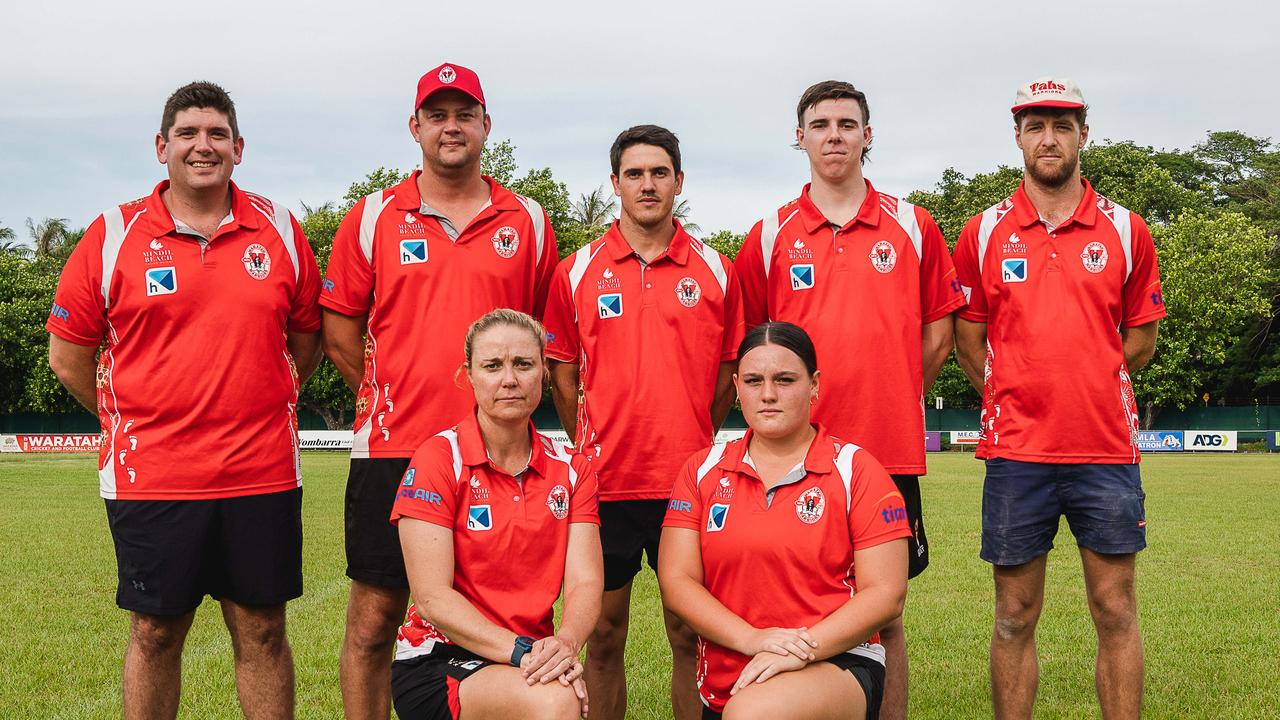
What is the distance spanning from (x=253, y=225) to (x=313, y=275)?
1.33 ft

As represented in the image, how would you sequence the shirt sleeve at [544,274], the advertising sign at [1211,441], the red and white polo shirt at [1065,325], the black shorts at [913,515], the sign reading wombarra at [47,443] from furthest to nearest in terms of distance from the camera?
the sign reading wombarra at [47,443] < the advertising sign at [1211,441] < the shirt sleeve at [544,274] < the red and white polo shirt at [1065,325] < the black shorts at [913,515]

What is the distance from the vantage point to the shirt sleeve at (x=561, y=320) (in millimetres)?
4855

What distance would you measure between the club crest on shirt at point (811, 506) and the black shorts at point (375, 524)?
71.7 inches

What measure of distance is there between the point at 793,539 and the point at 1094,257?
219 centimetres

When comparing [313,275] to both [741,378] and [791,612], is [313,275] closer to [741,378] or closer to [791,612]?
[741,378]

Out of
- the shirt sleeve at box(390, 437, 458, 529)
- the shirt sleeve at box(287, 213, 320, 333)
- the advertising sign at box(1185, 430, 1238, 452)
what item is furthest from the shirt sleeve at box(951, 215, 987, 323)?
the advertising sign at box(1185, 430, 1238, 452)

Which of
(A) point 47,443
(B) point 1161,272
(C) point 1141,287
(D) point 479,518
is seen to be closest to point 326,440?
(A) point 47,443

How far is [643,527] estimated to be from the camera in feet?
15.5

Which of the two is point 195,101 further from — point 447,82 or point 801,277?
point 801,277

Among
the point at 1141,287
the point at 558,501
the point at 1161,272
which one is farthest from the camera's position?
the point at 1161,272

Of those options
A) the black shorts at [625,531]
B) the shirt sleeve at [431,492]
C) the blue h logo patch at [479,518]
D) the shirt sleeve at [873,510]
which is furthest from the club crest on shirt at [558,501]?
the shirt sleeve at [873,510]

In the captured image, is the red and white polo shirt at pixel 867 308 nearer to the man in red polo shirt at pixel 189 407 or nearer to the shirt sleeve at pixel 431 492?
the shirt sleeve at pixel 431 492

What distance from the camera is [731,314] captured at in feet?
16.0

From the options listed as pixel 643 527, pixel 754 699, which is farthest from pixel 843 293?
pixel 754 699
